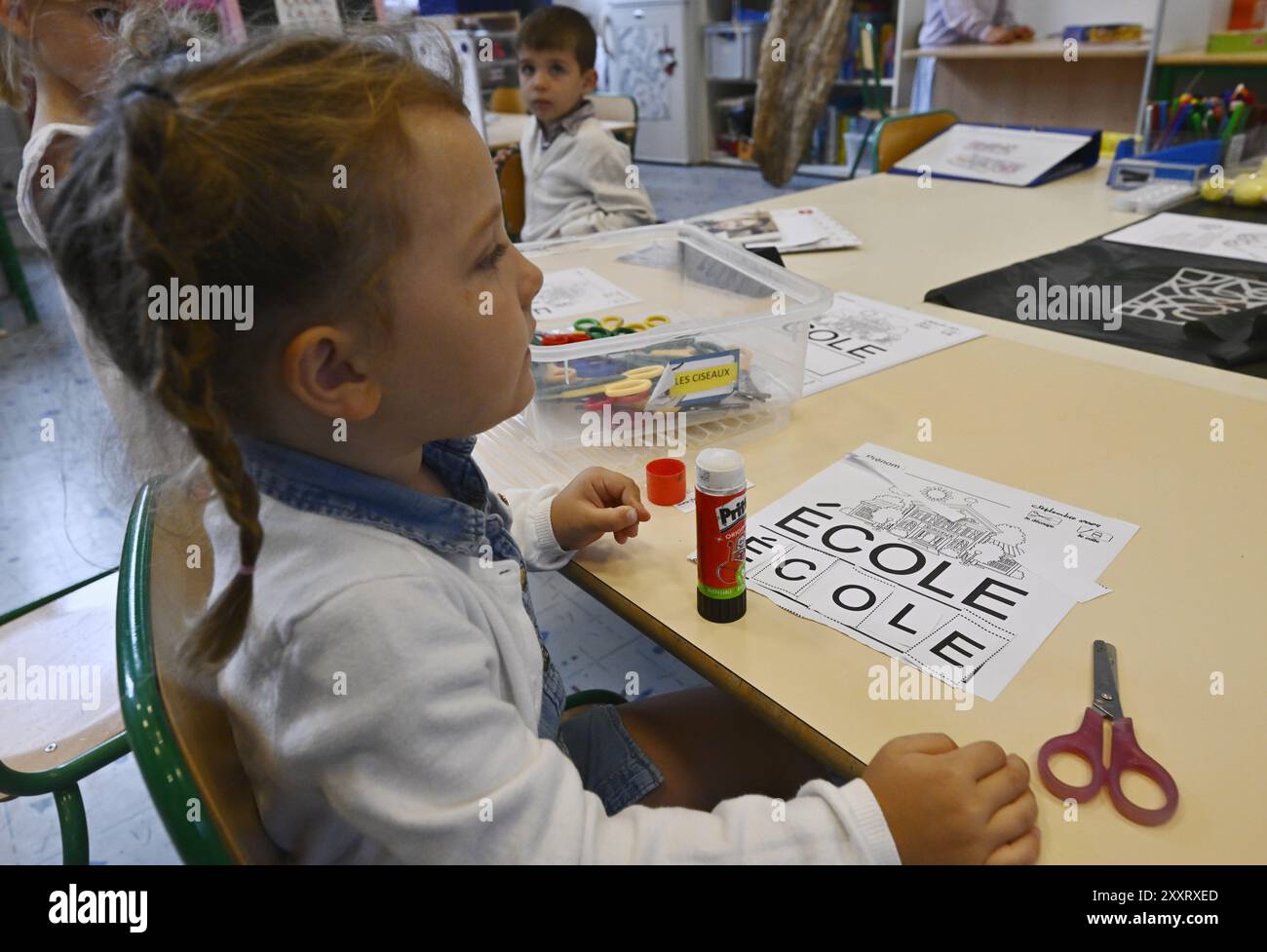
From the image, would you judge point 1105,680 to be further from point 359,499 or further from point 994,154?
point 994,154

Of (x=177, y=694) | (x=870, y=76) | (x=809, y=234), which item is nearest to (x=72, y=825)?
(x=177, y=694)

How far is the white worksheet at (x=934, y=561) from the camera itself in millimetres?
605

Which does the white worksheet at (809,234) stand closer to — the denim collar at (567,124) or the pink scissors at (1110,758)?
the denim collar at (567,124)

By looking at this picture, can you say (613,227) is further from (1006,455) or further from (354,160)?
(354,160)

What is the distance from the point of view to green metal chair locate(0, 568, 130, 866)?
84 cm

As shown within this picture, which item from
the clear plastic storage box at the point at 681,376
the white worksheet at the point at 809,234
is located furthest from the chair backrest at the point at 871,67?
the clear plastic storage box at the point at 681,376

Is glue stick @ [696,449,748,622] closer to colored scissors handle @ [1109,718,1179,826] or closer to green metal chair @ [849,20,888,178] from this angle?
colored scissors handle @ [1109,718,1179,826]

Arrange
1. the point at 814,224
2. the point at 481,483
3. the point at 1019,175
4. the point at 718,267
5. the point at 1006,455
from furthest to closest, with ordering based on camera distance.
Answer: the point at 1019,175, the point at 814,224, the point at 718,267, the point at 1006,455, the point at 481,483

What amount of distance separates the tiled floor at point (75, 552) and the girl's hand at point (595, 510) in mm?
354

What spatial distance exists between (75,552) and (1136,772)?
7.03 feet

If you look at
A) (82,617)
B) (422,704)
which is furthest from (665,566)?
(82,617)

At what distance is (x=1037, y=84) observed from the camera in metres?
3.26

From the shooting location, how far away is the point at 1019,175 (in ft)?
6.24

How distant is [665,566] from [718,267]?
609mm
